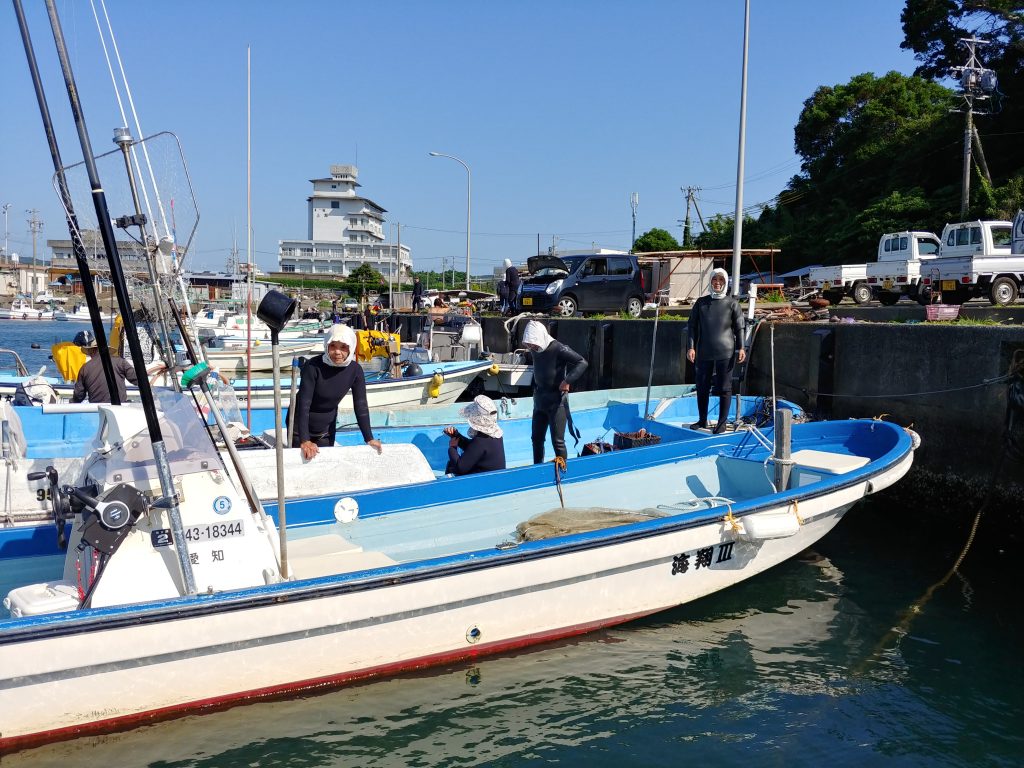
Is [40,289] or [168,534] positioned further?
[40,289]

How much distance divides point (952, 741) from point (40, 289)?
356 ft

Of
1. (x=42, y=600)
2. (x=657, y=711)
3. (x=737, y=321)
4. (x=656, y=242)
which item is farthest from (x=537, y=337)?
(x=656, y=242)

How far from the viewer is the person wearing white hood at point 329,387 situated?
21.8 ft

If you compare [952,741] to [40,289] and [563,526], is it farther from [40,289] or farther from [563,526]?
[40,289]

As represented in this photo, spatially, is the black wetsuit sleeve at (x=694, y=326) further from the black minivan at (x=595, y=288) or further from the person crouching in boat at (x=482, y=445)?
the black minivan at (x=595, y=288)

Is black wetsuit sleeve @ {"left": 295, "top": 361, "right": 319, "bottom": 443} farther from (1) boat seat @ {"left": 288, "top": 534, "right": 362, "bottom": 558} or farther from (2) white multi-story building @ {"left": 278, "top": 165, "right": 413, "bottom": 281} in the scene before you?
(2) white multi-story building @ {"left": 278, "top": 165, "right": 413, "bottom": 281}

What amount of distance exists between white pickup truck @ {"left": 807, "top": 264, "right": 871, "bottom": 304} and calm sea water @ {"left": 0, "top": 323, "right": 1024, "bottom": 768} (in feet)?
46.2

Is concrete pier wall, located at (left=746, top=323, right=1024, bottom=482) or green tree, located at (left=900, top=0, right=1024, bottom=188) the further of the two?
green tree, located at (left=900, top=0, right=1024, bottom=188)

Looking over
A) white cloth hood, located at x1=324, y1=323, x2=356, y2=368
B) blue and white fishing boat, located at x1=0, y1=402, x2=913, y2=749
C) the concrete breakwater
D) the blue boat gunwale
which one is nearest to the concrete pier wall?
the concrete breakwater

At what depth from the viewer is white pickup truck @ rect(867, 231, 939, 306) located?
17.9 meters

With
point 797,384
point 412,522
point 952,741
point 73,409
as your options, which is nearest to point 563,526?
point 412,522

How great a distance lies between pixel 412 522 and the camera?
648 centimetres

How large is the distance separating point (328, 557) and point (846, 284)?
1739 cm

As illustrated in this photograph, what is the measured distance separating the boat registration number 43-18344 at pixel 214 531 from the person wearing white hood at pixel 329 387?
1.87 m
